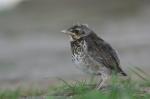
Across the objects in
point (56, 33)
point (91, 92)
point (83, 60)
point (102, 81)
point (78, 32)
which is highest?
point (56, 33)

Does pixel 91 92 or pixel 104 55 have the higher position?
pixel 104 55

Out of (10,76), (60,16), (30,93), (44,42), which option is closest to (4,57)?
(44,42)

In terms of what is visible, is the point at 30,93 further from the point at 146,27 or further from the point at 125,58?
the point at 146,27

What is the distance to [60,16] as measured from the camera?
2986 centimetres

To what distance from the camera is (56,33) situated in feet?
85.0

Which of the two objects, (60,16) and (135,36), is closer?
(135,36)

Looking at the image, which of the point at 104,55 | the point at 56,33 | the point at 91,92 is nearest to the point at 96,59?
the point at 104,55

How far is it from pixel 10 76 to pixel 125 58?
347cm

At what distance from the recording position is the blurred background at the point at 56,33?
18.3 meters

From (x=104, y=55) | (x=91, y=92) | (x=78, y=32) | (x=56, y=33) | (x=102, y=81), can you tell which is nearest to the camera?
(x=91, y=92)

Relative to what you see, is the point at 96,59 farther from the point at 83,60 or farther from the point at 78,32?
the point at 78,32

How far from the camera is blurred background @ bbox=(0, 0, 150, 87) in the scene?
18344mm

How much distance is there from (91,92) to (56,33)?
54.1 ft

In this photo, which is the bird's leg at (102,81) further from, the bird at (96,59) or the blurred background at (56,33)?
the blurred background at (56,33)
